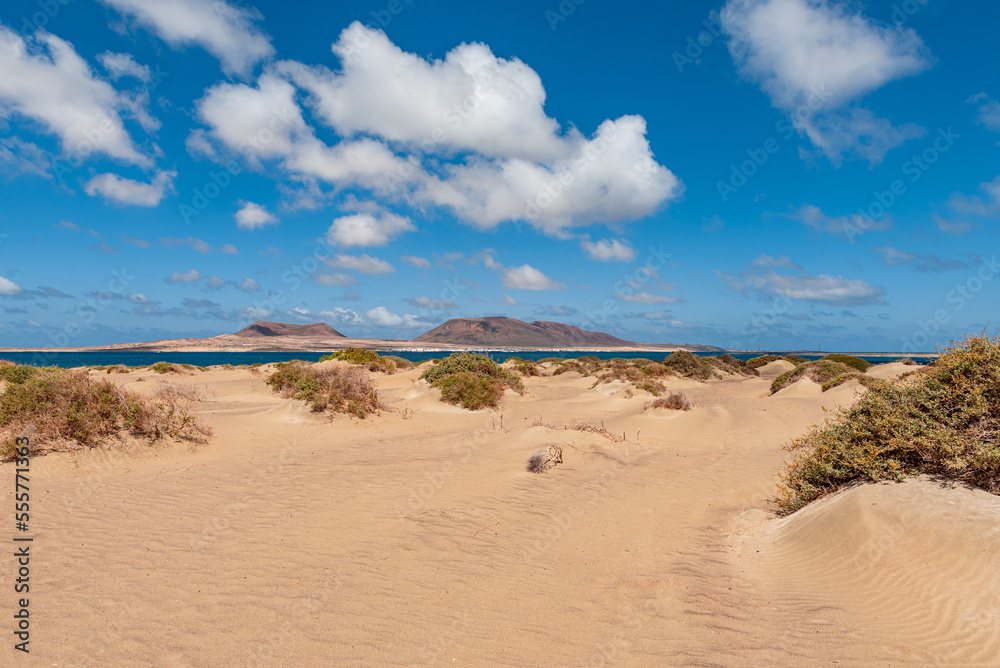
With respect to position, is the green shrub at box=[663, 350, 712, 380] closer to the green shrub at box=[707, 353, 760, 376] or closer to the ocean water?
the green shrub at box=[707, 353, 760, 376]

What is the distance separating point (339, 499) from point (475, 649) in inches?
187

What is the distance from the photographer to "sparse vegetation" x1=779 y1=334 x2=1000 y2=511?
208 inches

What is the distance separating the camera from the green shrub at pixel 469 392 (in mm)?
18234

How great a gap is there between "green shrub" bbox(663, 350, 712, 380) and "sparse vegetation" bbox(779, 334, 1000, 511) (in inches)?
1061

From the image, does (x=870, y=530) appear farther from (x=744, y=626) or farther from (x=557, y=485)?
(x=557, y=485)

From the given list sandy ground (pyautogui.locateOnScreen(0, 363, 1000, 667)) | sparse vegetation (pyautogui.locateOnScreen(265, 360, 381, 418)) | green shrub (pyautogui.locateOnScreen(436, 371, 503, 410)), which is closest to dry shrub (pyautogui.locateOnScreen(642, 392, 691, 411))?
green shrub (pyautogui.locateOnScreen(436, 371, 503, 410))

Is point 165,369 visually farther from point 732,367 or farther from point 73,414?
point 732,367

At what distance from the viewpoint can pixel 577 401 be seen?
22.3 meters

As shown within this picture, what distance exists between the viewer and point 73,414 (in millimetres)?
9406

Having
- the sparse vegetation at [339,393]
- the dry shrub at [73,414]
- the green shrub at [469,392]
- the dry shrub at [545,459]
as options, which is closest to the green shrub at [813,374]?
the green shrub at [469,392]

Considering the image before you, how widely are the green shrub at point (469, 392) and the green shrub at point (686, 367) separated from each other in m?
18.8

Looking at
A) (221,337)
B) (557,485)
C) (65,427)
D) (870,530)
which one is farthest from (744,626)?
(221,337)

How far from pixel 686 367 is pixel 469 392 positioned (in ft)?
74.1

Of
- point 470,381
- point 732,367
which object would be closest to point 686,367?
point 732,367
